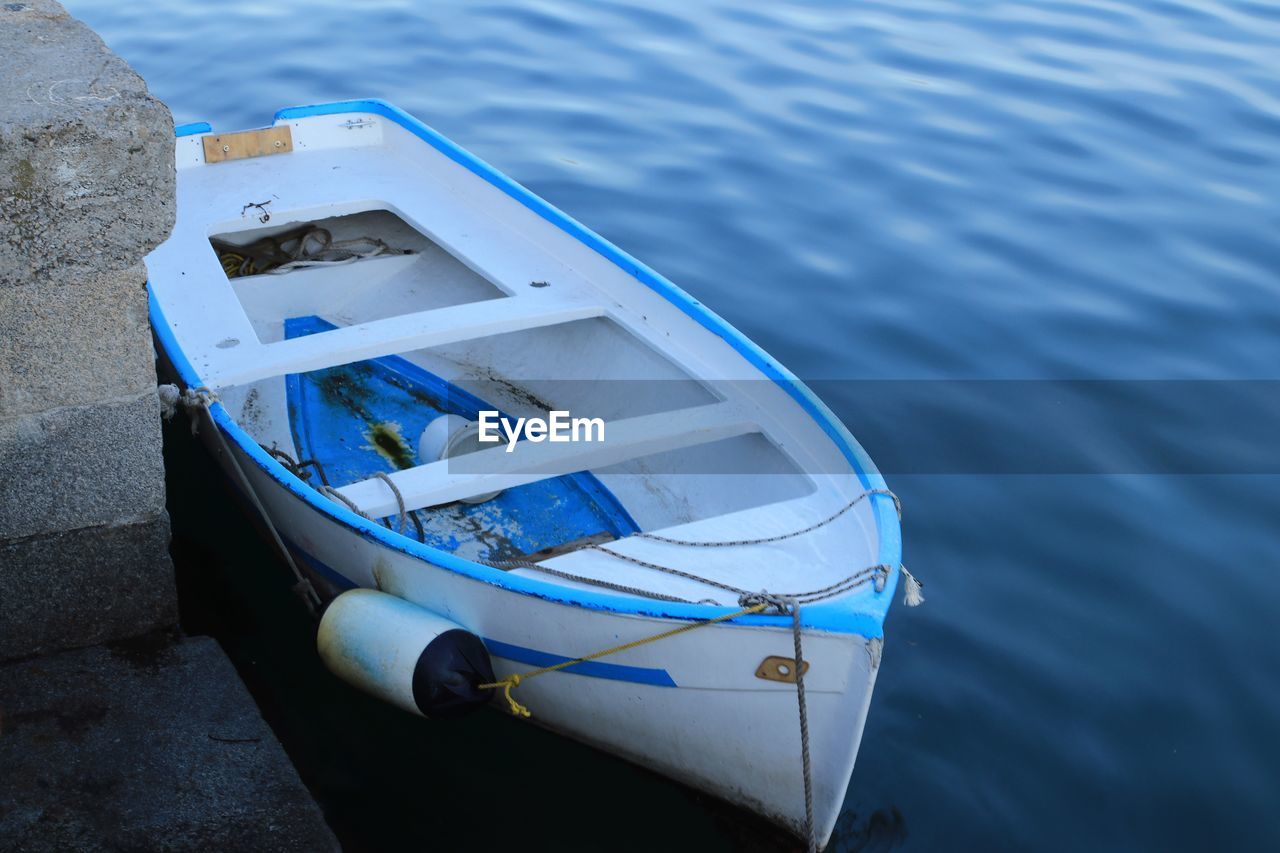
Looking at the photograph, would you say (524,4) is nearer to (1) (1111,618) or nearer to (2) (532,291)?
(2) (532,291)

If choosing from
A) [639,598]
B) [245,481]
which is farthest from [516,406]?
[639,598]

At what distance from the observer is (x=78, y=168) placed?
10.5 ft

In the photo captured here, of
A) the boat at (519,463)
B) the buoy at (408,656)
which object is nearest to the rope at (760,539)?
the boat at (519,463)

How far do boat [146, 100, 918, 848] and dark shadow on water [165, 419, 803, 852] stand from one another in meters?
0.19

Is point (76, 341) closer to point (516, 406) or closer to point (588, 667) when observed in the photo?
point (588, 667)

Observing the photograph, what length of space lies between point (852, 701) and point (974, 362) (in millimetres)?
3576

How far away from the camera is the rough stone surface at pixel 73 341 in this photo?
3338 millimetres

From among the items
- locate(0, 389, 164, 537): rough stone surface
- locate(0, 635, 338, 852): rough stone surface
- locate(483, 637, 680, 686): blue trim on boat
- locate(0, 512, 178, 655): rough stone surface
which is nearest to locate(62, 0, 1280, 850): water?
locate(483, 637, 680, 686): blue trim on boat

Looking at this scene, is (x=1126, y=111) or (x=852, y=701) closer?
(x=852, y=701)

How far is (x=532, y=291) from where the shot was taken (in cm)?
548

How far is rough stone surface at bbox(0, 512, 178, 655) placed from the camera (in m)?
3.67

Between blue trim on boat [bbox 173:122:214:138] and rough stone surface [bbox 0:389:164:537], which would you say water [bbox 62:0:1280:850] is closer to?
rough stone surface [bbox 0:389:164:537]

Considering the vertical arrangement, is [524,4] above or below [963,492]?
above

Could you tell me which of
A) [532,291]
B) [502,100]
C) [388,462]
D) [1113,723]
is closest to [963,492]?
[1113,723]
